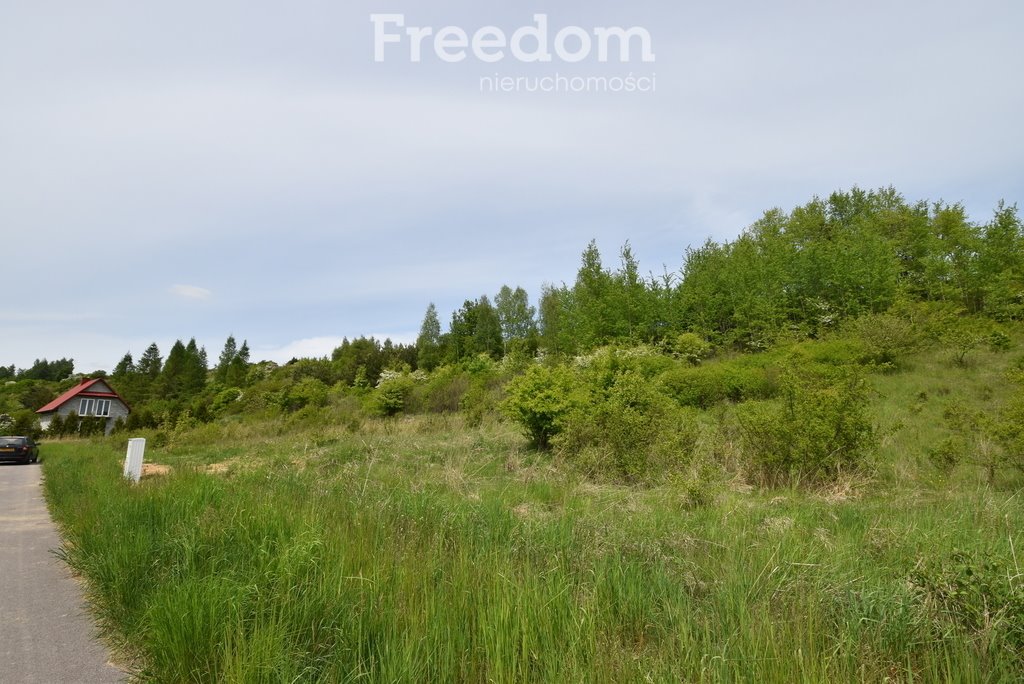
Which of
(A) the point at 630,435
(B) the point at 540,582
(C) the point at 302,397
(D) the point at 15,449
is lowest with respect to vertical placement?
(B) the point at 540,582

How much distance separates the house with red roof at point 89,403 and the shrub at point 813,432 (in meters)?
59.5

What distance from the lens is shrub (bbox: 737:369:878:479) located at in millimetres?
7879

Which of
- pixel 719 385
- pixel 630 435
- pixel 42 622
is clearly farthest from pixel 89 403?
pixel 630 435

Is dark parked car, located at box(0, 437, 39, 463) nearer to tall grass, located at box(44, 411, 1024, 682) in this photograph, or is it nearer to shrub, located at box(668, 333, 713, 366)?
tall grass, located at box(44, 411, 1024, 682)

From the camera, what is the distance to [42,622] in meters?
3.98

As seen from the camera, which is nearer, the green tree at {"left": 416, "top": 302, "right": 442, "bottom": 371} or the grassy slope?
the grassy slope

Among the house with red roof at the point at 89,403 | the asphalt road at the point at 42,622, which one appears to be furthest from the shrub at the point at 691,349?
the house with red roof at the point at 89,403

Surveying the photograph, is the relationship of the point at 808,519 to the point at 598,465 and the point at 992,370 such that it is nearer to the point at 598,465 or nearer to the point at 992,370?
the point at 598,465

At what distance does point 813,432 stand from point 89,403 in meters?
65.7

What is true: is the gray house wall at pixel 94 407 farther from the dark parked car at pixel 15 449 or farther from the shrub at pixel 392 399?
the shrub at pixel 392 399

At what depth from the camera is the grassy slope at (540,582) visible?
2643mm

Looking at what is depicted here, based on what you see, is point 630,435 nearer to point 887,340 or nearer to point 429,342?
point 887,340

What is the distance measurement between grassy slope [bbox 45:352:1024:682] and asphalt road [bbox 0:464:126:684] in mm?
201

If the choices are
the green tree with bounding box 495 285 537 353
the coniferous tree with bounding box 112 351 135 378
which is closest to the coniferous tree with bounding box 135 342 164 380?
the coniferous tree with bounding box 112 351 135 378
